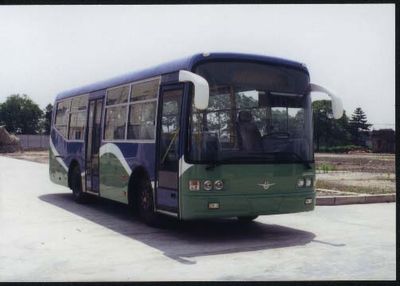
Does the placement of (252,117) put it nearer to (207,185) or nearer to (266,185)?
(266,185)

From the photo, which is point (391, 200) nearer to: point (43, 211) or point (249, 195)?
point (249, 195)

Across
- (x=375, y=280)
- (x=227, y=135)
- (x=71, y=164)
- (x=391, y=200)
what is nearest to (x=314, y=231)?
(x=227, y=135)

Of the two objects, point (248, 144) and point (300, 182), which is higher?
point (248, 144)

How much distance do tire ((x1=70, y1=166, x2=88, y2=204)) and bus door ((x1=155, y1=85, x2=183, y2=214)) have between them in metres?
4.89

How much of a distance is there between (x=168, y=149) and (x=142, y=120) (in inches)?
55.9

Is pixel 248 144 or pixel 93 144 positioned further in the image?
pixel 93 144

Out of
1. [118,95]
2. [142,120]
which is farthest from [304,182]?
[118,95]

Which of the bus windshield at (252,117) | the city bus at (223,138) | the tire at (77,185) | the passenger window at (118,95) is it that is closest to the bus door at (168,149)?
the city bus at (223,138)

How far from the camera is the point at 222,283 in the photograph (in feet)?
21.8

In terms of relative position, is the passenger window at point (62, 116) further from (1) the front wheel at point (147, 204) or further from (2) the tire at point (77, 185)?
(1) the front wheel at point (147, 204)

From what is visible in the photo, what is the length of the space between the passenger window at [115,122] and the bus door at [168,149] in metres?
1.79

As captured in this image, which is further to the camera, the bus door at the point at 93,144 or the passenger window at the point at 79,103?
the passenger window at the point at 79,103

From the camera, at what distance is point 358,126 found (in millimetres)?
97000

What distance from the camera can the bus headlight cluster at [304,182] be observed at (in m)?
9.78
